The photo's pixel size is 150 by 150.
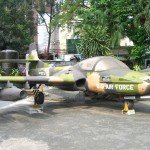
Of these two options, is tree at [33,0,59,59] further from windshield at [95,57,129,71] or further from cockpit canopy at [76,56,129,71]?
windshield at [95,57,129,71]

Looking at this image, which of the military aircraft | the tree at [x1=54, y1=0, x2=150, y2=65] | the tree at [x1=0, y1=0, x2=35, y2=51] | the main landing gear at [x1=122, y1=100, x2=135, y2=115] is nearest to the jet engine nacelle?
the military aircraft

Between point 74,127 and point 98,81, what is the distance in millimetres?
2946

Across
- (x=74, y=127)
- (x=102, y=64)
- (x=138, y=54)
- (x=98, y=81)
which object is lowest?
(x=74, y=127)

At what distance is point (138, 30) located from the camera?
22609 millimetres

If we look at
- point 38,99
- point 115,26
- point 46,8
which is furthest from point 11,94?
point 46,8

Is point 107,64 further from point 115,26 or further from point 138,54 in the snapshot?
point 138,54

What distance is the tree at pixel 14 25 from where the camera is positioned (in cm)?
3281

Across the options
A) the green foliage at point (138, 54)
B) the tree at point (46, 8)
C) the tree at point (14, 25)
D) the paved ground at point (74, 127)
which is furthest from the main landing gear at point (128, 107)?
the tree at point (46, 8)

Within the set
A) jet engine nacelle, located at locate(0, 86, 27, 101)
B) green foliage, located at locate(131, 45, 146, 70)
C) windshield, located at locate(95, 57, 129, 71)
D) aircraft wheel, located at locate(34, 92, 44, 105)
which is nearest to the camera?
jet engine nacelle, located at locate(0, 86, 27, 101)

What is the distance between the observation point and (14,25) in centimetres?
3322

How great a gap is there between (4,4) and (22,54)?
615 cm

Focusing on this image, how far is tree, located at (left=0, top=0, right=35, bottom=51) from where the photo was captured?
32812 millimetres

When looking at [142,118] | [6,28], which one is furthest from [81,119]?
[6,28]

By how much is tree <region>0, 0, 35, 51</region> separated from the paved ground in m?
19.9
